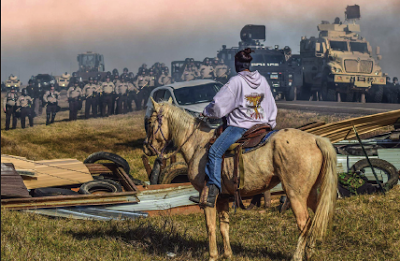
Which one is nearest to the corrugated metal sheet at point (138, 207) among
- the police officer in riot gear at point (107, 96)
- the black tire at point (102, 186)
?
the black tire at point (102, 186)

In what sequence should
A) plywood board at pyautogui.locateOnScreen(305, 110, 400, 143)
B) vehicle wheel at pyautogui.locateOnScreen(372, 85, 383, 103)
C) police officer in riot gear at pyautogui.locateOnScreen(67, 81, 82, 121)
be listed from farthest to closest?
police officer in riot gear at pyautogui.locateOnScreen(67, 81, 82, 121), vehicle wheel at pyautogui.locateOnScreen(372, 85, 383, 103), plywood board at pyautogui.locateOnScreen(305, 110, 400, 143)

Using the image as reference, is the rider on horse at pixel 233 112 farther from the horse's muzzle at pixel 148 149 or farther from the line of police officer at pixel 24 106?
the line of police officer at pixel 24 106

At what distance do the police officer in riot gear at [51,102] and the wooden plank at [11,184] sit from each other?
15956 millimetres

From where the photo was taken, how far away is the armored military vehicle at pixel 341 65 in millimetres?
25750

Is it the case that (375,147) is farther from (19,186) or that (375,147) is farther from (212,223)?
(19,186)

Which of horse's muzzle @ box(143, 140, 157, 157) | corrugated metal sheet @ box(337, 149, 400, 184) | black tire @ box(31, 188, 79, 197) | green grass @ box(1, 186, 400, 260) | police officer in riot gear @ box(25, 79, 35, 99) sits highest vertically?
police officer in riot gear @ box(25, 79, 35, 99)

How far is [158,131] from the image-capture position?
6496 mm

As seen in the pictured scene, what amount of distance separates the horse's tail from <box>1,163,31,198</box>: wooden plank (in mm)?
5419

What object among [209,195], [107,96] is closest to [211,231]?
[209,195]

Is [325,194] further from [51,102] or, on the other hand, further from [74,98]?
[74,98]

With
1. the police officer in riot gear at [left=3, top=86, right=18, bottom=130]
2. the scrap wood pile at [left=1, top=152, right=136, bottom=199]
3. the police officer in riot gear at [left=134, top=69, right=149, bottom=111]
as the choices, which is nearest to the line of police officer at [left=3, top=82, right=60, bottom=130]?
the police officer in riot gear at [left=3, top=86, right=18, bottom=130]

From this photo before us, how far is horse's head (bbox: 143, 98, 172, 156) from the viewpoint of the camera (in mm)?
6457

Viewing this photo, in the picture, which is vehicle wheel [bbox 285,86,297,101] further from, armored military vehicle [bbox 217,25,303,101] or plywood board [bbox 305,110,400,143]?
plywood board [bbox 305,110,400,143]

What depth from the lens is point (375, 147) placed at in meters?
10.6
